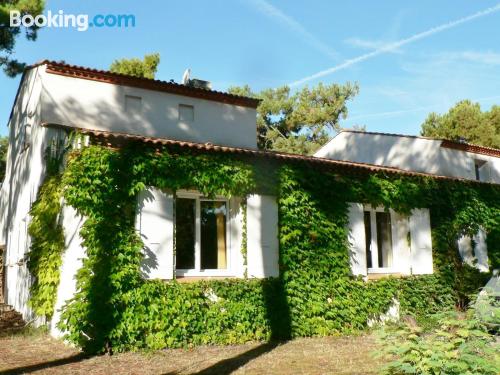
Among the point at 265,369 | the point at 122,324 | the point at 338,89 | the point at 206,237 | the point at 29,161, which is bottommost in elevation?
the point at 265,369

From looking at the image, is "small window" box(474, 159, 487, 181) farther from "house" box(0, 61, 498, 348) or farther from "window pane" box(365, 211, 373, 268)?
"window pane" box(365, 211, 373, 268)

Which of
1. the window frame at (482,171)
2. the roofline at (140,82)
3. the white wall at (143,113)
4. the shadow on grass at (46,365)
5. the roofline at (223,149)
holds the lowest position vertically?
the shadow on grass at (46,365)

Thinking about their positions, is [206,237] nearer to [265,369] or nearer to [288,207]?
[288,207]

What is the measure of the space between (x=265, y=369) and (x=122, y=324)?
265 centimetres

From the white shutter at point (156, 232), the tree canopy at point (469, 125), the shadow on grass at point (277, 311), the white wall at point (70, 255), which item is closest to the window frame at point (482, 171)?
the tree canopy at point (469, 125)

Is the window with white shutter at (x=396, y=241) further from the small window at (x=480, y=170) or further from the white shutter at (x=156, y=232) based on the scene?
the small window at (x=480, y=170)

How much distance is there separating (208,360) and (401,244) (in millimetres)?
6713

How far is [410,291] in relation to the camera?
38.9ft

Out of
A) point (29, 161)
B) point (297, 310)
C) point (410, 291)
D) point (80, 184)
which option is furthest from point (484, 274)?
point (29, 161)

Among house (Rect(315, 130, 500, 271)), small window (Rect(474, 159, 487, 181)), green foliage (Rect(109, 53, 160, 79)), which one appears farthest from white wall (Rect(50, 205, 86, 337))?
green foliage (Rect(109, 53, 160, 79))

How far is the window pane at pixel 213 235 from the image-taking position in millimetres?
9734

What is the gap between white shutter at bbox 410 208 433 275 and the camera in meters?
12.4

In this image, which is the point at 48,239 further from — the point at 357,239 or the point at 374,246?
the point at 374,246

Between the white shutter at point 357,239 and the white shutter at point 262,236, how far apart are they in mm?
2079
